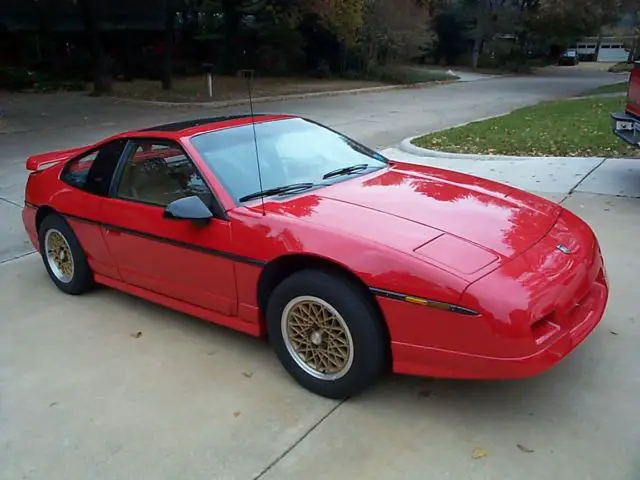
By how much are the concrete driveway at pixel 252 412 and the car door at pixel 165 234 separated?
1.28 feet

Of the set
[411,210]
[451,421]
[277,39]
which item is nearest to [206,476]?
[451,421]

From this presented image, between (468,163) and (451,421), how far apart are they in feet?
21.6

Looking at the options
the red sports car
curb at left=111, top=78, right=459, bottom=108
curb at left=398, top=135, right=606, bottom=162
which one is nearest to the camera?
the red sports car

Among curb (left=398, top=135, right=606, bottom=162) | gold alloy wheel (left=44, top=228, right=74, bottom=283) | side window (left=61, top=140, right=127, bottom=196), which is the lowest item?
curb (left=398, top=135, right=606, bottom=162)

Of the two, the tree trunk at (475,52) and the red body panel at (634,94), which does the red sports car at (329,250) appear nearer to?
the red body panel at (634,94)

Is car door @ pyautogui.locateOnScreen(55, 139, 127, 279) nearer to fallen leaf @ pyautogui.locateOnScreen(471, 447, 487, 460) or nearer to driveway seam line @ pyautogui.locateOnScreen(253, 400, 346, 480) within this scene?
driveway seam line @ pyautogui.locateOnScreen(253, 400, 346, 480)

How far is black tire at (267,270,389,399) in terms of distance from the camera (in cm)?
303

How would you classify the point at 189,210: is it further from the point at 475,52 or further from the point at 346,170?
the point at 475,52

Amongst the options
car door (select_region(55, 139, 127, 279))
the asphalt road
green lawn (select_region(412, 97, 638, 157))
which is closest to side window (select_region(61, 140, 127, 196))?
car door (select_region(55, 139, 127, 279))

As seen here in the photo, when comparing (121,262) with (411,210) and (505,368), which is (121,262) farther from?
(505,368)

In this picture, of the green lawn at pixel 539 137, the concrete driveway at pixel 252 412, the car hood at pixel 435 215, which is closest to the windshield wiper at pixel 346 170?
the car hood at pixel 435 215

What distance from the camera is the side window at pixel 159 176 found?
12.6 feet

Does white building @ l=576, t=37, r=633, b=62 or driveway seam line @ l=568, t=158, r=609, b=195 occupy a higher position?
driveway seam line @ l=568, t=158, r=609, b=195

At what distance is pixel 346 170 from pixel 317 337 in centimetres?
135
